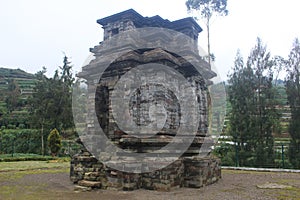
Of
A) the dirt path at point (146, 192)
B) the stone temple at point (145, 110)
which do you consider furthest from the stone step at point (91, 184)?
the dirt path at point (146, 192)

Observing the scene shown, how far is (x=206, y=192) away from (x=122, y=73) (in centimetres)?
455

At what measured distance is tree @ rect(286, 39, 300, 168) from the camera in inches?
675

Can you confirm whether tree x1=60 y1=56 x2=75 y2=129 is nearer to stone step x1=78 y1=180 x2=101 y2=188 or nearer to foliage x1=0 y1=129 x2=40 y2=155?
foliage x1=0 y1=129 x2=40 y2=155

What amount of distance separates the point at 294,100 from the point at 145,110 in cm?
1357

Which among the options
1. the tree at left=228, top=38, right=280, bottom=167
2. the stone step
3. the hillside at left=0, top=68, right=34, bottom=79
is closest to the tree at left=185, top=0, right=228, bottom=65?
the tree at left=228, top=38, right=280, bottom=167

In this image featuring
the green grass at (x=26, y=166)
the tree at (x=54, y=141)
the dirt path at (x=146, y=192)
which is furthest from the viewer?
the tree at (x=54, y=141)

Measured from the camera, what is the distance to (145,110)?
355 inches

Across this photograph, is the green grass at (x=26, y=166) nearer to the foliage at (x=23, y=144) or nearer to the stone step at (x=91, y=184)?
the stone step at (x=91, y=184)

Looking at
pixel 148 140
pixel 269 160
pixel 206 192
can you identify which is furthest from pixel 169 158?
pixel 269 160

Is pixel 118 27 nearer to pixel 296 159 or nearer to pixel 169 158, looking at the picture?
pixel 169 158

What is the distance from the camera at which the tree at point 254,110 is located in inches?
695

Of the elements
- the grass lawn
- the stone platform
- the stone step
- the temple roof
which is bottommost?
the grass lawn

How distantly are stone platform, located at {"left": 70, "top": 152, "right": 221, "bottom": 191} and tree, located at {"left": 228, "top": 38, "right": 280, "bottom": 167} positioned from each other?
893 centimetres

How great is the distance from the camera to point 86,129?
10.2m
